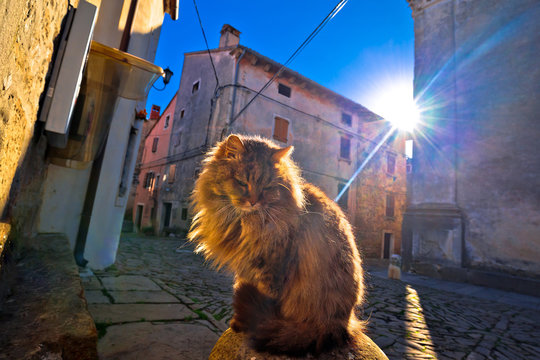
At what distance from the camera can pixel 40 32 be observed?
1.27 metres

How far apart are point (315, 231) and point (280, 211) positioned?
28cm

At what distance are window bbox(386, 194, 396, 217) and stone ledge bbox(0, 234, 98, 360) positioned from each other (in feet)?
71.1

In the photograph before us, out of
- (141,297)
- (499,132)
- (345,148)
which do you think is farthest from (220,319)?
(345,148)

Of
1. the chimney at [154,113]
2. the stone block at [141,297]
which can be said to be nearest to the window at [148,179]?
the chimney at [154,113]

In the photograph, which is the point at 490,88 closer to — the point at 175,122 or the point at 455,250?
the point at 455,250

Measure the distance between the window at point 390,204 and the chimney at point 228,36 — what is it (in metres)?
16.0

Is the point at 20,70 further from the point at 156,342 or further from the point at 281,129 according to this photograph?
the point at 281,129

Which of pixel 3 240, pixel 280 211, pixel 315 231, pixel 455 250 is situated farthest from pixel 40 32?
pixel 455 250

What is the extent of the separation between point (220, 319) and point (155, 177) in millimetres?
19608

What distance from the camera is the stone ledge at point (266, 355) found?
4.98 ft

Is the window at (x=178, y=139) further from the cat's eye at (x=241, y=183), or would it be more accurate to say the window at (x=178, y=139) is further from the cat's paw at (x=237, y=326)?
the cat's paw at (x=237, y=326)

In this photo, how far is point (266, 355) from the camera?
150 centimetres

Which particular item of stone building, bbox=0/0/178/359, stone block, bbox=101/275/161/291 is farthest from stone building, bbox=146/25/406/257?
stone building, bbox=0/0/178/359

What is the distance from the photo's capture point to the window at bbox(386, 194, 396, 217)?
2056cm
